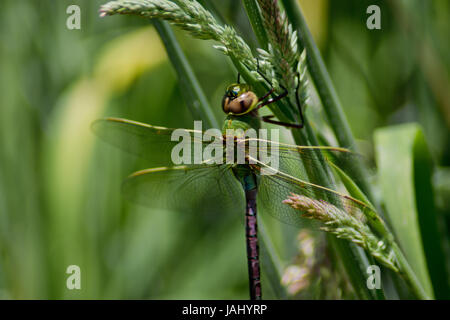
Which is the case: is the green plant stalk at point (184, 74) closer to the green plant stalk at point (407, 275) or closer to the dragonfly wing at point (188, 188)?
the dragonfly wing at point (188, 188)

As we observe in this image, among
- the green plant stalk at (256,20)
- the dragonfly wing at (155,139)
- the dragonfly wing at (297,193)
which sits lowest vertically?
the dragonfly wing at (297,193)

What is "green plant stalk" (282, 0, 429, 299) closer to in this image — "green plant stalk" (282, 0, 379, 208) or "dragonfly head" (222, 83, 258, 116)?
"green plant stalk" (282, 0, 379, 208)

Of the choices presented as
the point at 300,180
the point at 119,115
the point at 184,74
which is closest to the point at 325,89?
the point at 300,180

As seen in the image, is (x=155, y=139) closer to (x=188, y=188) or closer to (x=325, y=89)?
(x=188, y=188)

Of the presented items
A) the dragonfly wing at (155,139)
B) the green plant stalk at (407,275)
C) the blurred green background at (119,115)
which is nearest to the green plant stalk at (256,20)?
the dragonfly wing at (155,139)

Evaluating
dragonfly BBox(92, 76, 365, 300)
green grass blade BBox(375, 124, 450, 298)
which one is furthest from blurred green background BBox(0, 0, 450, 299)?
dragonfly BBox(92, 76, 365, 300)

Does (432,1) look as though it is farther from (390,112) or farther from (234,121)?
(234,121)
